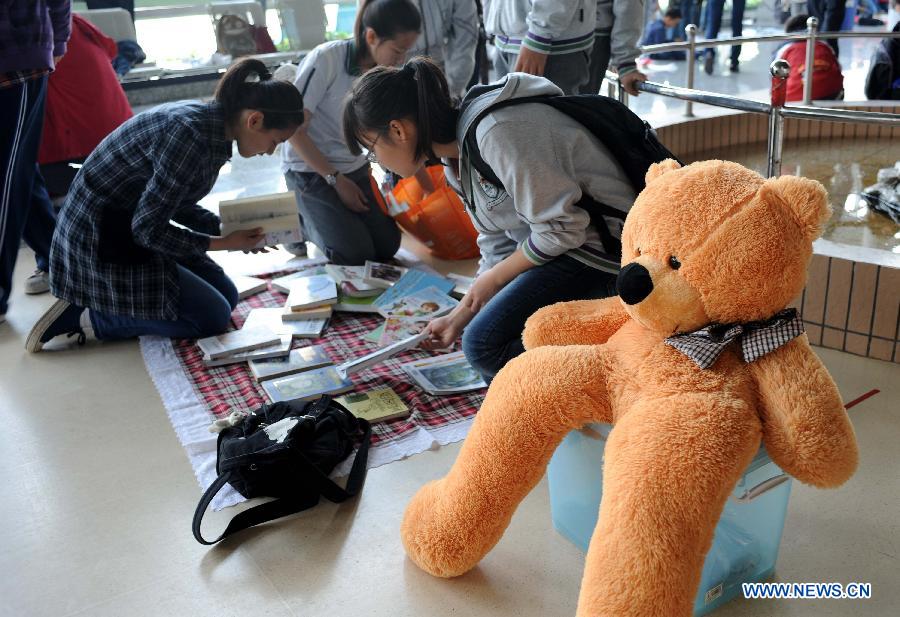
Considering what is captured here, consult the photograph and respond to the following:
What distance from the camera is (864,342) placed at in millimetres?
2525

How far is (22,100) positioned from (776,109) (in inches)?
105

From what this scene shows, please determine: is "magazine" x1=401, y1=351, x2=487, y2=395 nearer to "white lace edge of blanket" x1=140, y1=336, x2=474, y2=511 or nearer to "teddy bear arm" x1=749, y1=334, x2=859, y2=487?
"white lace edge of blanket" x1=140, y1=336, x2=474, y2=511

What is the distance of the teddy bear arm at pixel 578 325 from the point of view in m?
1.68

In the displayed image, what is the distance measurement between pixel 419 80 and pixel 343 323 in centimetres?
131

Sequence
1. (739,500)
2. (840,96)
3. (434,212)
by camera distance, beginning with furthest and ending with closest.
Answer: (840,96)
(434,212)
(739,500)

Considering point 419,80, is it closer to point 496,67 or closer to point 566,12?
point 566,12

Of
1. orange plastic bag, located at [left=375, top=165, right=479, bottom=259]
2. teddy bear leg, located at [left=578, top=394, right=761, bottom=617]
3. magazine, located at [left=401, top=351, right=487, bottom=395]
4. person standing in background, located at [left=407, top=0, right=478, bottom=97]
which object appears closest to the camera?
teddy bear leg, located at [left=578, top=394, right=761, bottom=617]

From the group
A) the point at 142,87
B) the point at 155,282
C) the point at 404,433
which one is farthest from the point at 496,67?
the point at 142,87

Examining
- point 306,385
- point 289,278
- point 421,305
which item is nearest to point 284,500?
point 306,385

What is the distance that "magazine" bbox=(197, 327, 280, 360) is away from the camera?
288cm

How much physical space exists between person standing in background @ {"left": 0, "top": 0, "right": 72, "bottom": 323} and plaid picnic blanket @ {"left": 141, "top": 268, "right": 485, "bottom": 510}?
78 cm

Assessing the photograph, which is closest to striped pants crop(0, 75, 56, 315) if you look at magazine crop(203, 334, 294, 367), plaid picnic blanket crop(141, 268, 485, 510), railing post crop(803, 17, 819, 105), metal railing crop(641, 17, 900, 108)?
plaid picnic blanket crop(141, 268, 485, 510)

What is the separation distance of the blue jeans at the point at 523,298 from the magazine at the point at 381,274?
1.13m

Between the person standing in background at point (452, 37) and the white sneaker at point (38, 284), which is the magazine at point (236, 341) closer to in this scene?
the white sneaker at point (38, 284)
